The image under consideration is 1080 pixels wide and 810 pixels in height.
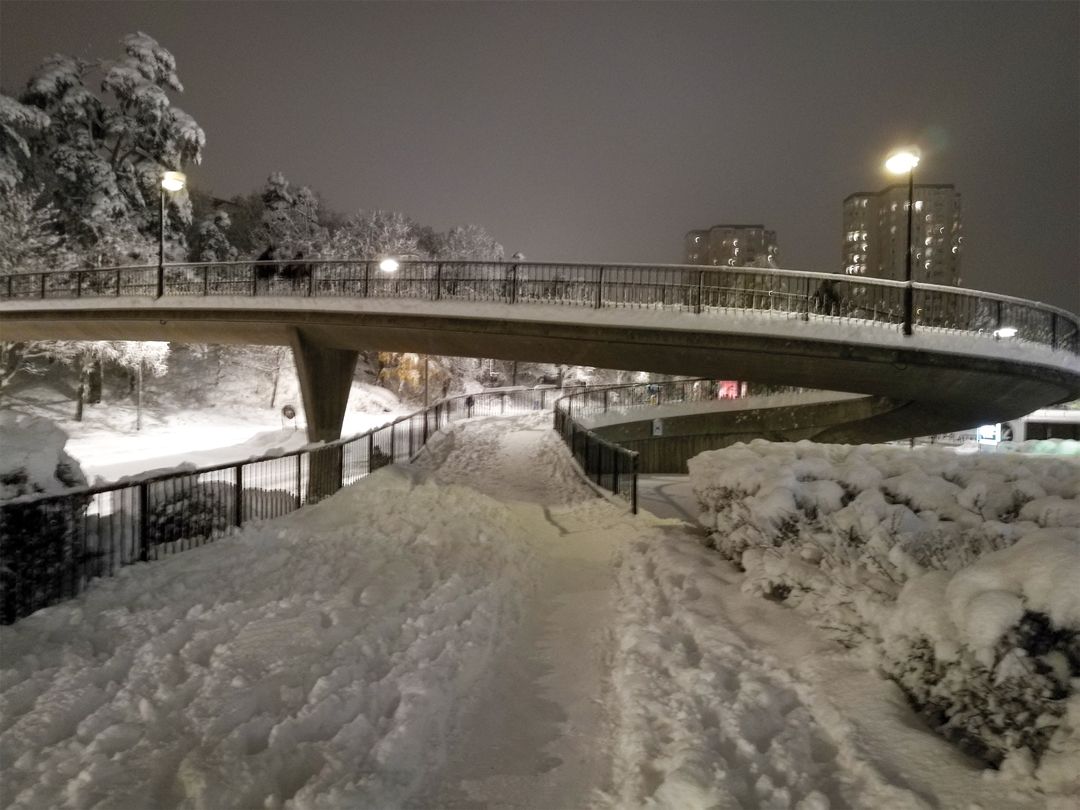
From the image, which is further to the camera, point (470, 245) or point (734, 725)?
point (470, 245)

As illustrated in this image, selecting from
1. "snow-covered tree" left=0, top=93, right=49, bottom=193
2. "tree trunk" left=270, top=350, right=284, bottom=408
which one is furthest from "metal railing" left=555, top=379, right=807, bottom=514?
"snow-covered tree" left=0, top=93, right=49, bottom=193

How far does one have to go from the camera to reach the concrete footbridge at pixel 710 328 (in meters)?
14.9

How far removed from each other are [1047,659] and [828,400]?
20541mm

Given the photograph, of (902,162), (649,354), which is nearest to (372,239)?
(649,354)

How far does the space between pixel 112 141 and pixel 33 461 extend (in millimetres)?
43310

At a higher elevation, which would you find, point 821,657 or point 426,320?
point 426,320

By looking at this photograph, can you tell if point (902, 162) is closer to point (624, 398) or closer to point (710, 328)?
point (710, 328)

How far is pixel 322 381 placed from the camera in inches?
822

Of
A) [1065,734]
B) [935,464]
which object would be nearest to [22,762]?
[1065,734]

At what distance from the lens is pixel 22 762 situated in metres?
3.45

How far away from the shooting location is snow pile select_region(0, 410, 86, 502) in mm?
5809

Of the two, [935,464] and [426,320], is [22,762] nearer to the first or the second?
[935,464]

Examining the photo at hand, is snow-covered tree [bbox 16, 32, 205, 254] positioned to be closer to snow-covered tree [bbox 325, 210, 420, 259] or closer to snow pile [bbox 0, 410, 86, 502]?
snow-covered tree [bbox 325, 210, 420, 259]

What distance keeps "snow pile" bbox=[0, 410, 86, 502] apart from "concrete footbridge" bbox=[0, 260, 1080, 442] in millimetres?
11234
